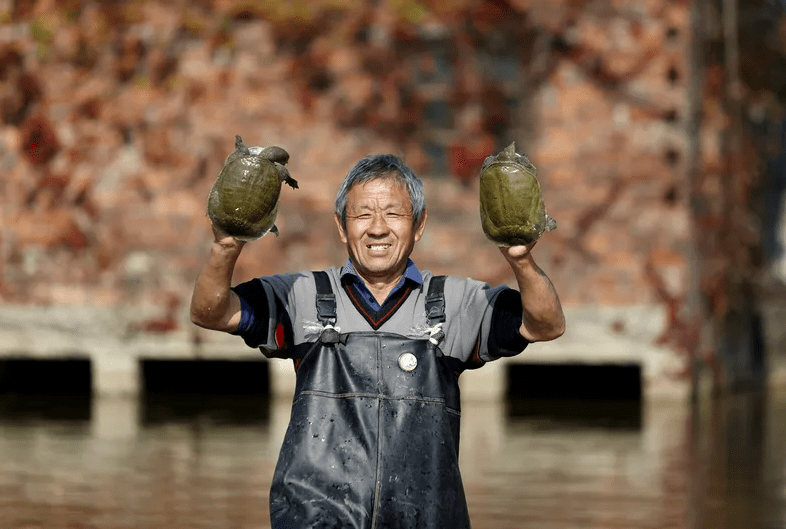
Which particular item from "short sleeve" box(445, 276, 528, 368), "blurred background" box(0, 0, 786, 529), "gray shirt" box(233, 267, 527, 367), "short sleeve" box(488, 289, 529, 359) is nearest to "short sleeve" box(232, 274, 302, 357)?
"gray shirt" box(233, 267, 527, 367)

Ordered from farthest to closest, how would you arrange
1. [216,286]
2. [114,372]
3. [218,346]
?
[114,372], [218,346], [216,286]

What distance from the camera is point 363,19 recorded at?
1293 cm

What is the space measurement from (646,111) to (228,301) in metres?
8.96

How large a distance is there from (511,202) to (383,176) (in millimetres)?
425

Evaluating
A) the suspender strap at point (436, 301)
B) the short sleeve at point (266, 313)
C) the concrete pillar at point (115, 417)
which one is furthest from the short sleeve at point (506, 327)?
the concrete pillar at point (115, 417)

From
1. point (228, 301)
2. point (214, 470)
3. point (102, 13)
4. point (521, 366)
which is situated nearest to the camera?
point (228, 301)

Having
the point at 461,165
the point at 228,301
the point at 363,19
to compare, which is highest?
the point at 363,19

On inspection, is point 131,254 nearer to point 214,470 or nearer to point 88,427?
→ point 88,427

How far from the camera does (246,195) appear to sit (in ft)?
12.8

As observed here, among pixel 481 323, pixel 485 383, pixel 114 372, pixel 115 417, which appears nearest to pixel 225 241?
pixel 481 323

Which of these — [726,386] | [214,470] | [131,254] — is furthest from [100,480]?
[726,386]

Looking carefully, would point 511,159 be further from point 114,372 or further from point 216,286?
point 114,372

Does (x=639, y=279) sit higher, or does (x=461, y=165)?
(x=461, y=165)

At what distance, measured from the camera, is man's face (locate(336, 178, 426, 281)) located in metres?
4.13
